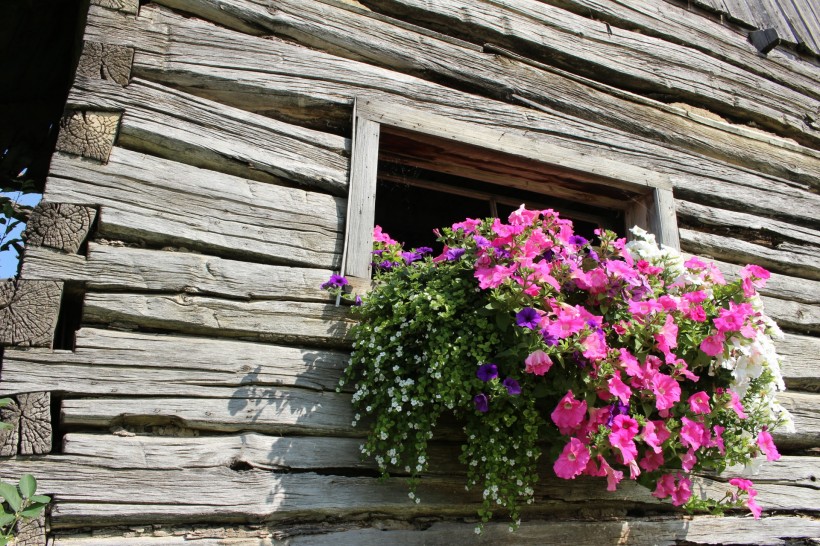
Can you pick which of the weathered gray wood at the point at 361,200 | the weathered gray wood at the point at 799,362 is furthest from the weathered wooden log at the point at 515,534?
the weathered gray wood at the point at 361,200

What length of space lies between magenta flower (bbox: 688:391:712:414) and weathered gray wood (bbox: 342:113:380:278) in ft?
3.77

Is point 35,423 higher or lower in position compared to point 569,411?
lower

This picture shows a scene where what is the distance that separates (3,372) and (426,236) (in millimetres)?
3178

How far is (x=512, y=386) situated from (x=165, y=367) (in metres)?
1.04

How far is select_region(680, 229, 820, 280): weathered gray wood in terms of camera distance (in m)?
3.42

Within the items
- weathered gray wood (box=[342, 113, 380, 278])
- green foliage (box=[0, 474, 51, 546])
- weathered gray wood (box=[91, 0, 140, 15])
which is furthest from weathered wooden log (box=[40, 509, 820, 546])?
weathered gray wood (box=[91, 0, 140, 15])

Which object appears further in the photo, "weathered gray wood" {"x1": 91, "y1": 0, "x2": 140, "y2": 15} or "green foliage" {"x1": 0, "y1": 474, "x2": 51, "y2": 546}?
"weathered gray wood" {"x1": 91, "y1": 0, "x2": 140, "y2": 15}

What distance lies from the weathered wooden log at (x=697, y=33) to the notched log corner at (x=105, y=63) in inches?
87.1

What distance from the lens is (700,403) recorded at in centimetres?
225

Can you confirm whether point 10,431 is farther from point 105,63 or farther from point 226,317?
point 105,63

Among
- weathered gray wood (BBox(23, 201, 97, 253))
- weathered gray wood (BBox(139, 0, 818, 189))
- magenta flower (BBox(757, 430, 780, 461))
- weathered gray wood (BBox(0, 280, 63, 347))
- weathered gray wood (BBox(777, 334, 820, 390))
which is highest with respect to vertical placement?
weathered gray wood (BBox(139, 0, 818, 189))

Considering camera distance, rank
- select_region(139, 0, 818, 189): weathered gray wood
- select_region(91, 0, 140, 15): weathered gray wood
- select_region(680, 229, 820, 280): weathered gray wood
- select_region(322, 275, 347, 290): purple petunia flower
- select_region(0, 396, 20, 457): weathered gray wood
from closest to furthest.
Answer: select_region(0, 396, 20, 457): weathered gray wood → select_region(322, 275, 347, 290): purple petunia flower → select_region(91, 0, 140, 15): weathered gray wood → select_region(139, 0, 818, 189): weathered gray wood → select_region(680, 229, 820, 280): weathered gray wood

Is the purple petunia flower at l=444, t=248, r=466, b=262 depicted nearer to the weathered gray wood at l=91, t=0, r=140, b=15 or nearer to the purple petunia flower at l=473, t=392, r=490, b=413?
the purple petunia flower at l=473, t=392, r=490, b=413

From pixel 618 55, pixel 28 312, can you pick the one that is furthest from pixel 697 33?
pixel 28 312
